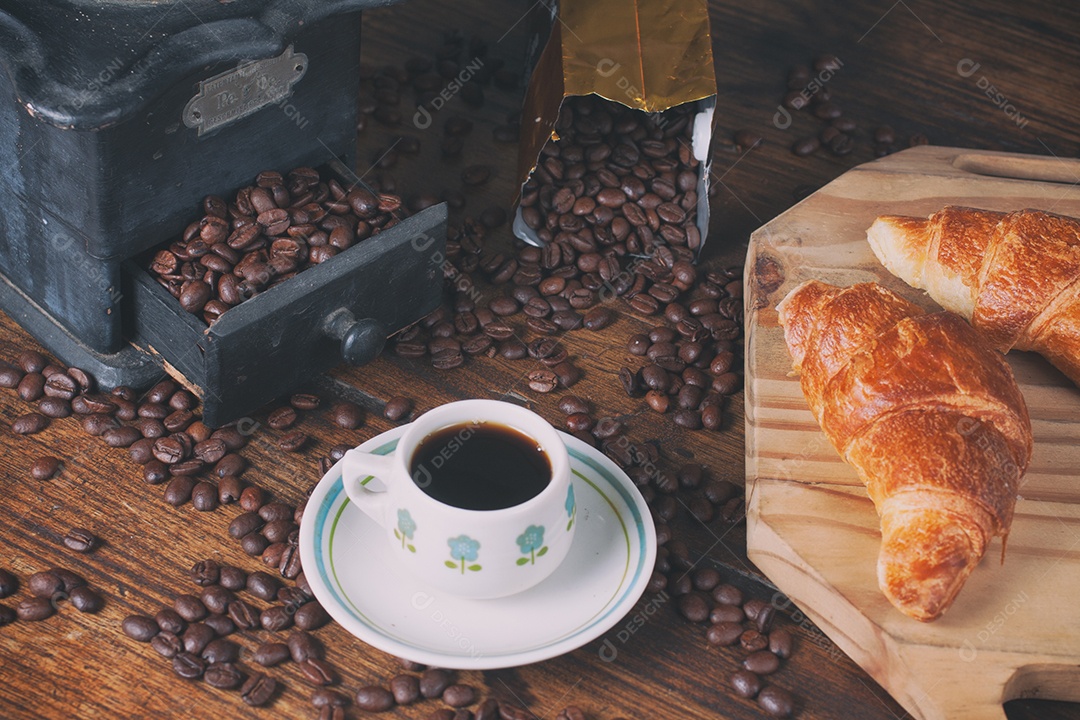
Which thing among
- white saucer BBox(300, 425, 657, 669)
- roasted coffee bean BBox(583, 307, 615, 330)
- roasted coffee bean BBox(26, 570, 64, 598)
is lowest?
roasted coffee bean BBox(583, 307, 615, 330)

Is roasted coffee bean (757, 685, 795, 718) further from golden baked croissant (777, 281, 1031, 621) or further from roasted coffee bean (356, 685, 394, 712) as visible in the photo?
roasted coffee bean (356, 685, 394, 712)

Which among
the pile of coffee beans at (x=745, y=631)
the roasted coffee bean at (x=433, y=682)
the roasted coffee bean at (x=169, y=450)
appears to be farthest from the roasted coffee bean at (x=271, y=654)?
the pile of coffee beans at (x=745, y=631)

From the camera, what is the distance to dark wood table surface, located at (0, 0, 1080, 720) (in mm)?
1909

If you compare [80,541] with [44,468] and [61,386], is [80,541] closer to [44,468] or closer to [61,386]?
[44,468]

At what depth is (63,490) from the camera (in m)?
2.14

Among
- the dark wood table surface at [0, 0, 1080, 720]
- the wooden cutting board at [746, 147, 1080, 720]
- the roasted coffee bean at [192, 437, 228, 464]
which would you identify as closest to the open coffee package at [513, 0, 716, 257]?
the dark wood table surface at [0, 0, 1080, 720]

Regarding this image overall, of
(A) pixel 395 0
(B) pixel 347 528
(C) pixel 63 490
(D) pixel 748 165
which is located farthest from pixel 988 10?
(C) pixel 63 490

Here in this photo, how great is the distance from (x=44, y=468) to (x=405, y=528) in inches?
28.9

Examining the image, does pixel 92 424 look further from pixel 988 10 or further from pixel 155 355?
pixel 988 10

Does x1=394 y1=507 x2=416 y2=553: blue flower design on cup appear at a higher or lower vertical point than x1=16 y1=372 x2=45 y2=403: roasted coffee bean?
higher

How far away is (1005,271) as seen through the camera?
2.27 metres

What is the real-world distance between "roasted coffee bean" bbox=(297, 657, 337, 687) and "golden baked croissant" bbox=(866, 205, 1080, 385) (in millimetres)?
1304

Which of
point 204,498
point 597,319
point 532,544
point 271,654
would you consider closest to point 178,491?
point 204,498

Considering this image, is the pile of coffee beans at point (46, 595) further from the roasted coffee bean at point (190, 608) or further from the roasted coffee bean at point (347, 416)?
the roasted coffee bean at point (347, 416)
